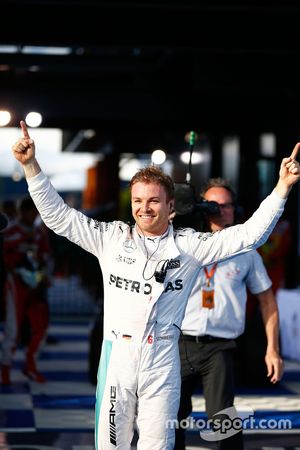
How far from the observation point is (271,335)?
718 cm

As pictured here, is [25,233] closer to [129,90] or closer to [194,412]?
[194,412]

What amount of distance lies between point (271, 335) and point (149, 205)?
5.66 feet

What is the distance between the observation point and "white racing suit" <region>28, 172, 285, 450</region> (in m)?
5.68

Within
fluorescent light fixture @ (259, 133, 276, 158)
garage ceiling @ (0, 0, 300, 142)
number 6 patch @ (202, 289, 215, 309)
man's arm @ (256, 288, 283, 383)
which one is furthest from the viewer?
fluorescent light fixture @ (259, 133, 276, 158)

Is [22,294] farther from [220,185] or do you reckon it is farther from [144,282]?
[144,282]

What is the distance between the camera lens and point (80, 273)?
22703mm

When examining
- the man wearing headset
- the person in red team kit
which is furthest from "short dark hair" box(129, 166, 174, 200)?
the person in red team kit

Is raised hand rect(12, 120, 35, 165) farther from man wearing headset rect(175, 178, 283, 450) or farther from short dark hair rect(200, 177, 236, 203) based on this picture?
short dark hair rect(200, 177, 236, 203)

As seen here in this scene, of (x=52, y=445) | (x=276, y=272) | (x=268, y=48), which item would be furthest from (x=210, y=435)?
(x=276, y=272)

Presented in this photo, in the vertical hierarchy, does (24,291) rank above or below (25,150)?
below

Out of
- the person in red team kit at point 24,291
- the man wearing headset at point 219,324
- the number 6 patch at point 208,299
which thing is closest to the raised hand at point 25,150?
the man wearing headset at point 219,324

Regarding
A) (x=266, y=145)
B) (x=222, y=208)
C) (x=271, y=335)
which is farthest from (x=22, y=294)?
(x=266, y=145)

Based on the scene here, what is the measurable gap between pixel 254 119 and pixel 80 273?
261 inches

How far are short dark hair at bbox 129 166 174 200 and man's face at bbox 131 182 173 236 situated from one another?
23 millimetres
